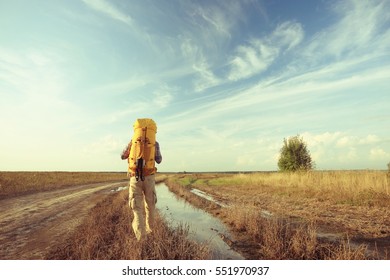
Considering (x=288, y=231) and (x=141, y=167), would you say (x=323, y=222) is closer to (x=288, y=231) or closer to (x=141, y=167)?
(x=288, y=231)

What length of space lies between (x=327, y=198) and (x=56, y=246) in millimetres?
15353

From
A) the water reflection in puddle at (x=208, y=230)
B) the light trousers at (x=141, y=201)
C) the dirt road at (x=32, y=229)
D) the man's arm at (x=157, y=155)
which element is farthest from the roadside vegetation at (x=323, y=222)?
the dirt road at (x=32, y=229)

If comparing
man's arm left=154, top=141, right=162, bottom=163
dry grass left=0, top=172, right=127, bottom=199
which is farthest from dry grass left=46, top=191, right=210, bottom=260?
dry grass left=0, top=172, right=127, bottom=199

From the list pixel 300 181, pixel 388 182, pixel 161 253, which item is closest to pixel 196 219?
pixel 161 253

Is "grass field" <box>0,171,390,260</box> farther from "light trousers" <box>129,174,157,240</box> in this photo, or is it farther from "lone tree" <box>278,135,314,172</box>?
"lone tree" <box>278,135,314,172</box>

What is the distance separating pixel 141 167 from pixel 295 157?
35315 mm

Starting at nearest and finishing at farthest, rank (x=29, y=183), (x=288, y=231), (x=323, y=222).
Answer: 1. (x=288, y=231)
2. (x=323, y=222)
3. (x=29, y=183)

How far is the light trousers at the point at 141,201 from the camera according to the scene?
7520 mm

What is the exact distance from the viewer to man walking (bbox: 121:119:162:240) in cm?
740

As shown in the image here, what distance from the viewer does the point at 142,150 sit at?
7406 mm

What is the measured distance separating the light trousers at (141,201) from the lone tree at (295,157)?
34142 mm

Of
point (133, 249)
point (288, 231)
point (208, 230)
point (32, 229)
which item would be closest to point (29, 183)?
point (32, 229)
